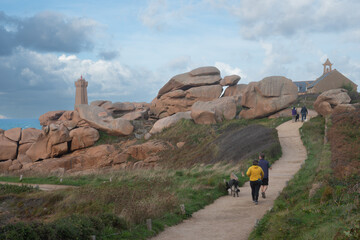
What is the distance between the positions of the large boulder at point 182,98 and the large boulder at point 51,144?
1328cm

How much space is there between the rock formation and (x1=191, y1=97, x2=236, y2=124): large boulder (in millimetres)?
5382

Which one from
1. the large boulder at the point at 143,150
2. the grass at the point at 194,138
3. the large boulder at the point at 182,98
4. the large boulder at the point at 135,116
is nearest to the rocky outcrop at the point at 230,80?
the large boulder at the point at 182,98

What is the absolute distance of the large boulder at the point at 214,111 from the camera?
40750mm

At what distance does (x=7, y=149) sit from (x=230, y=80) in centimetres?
2639

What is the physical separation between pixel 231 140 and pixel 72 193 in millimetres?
16116

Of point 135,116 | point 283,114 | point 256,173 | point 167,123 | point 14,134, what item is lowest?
point 256,173

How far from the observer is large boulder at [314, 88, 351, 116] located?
1328 inches

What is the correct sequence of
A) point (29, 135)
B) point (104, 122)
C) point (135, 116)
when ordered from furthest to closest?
1. point (135, 116)
2. point (29, 135)
3. point (104, 122)

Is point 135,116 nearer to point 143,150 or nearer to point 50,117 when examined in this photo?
point 143,150

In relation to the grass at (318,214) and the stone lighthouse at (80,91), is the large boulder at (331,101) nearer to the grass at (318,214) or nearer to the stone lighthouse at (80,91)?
the grass at (318,214)

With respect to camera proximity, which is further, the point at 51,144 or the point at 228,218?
the point at 51,144

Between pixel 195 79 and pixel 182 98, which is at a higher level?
pixel 195 79

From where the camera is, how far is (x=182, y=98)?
4859cm

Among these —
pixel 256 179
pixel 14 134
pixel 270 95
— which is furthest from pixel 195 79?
pixel 256 179
